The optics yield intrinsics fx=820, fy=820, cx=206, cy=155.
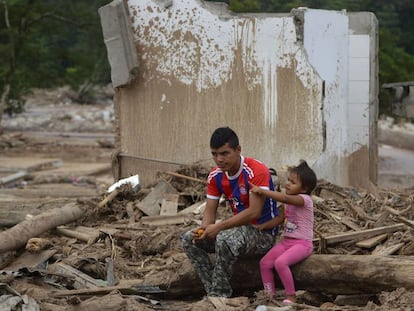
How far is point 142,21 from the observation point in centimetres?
1127

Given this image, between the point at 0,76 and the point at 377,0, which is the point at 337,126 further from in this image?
the point at 377,0

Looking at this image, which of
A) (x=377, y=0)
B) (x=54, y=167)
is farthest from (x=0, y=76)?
(x=377, y=0)

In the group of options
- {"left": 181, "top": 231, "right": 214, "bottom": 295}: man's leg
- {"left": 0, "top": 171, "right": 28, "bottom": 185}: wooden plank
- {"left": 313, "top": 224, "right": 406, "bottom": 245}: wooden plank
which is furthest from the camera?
{"left": 0, "top": 171, "right": 28, "bottom": 185}: wooden plank

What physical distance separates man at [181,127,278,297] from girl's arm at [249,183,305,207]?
3.3 inches

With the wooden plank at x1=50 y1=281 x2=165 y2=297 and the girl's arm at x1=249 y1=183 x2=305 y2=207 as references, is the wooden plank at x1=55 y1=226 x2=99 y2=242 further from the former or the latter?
the girl's arm at x1=249 y1=183 x2=305 y2=207

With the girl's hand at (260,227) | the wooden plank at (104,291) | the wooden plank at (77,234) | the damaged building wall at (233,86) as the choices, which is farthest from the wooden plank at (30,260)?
the damaged building wall at (233,86)

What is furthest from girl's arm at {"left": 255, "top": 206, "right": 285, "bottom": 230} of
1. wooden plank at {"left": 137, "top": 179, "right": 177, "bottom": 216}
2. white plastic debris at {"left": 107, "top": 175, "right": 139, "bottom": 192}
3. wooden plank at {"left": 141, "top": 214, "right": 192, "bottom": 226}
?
white plastic debris at {"left": 107, "top": 175, "right": 139, "bottom": 192}

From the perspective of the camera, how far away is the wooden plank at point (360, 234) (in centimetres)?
683

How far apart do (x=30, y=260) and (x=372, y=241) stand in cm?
309

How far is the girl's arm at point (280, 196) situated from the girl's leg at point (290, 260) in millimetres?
313

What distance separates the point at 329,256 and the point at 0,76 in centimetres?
2214

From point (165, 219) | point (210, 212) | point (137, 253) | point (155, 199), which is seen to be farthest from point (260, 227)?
point (155, 199)

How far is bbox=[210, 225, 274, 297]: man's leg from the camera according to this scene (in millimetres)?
6035

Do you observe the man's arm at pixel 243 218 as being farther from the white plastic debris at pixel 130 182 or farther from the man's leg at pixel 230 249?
the white plastic debris at pixel 130 182
